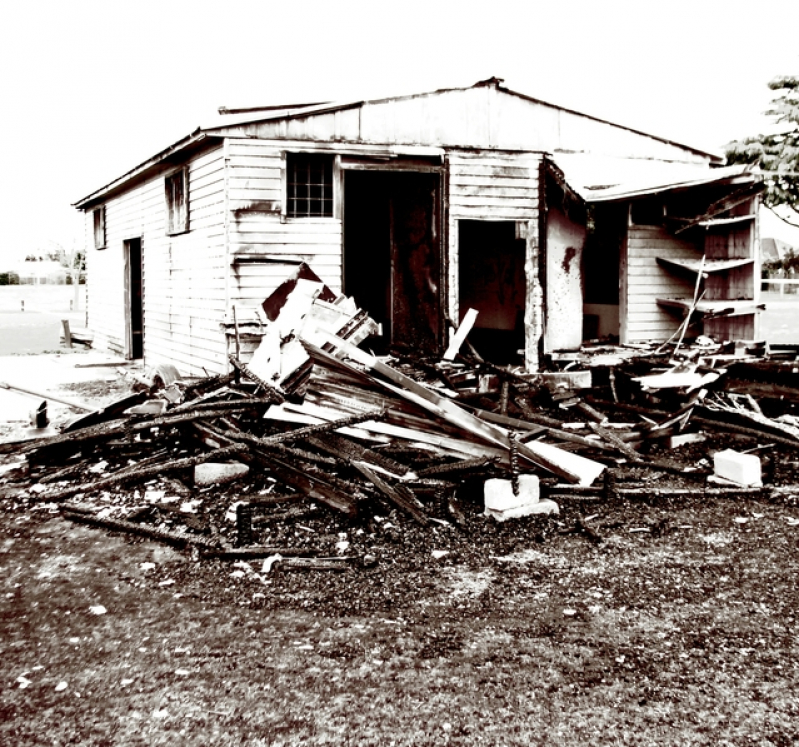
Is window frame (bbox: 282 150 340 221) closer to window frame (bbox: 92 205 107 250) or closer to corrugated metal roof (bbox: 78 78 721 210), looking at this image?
corrugated metal roof (bbox: 78 78 721 210)

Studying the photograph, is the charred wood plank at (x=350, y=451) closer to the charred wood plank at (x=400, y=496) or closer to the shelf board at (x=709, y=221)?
the charred wood plank at (x=400, y=496)

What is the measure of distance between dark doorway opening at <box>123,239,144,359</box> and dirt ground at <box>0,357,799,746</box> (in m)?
13.9

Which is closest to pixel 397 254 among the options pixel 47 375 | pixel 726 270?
pixel 726 270

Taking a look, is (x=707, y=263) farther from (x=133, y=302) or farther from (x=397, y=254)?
(x=133, y=302)

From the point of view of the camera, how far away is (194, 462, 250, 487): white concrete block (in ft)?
24.7

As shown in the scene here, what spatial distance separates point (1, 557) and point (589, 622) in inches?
158

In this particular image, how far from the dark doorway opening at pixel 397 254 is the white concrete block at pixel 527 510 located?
7202mm

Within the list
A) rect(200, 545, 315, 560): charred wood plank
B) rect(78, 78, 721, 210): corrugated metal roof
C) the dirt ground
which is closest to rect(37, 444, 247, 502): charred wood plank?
the dirt ground

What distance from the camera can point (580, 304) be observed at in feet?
50.2

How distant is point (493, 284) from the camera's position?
17.8 m

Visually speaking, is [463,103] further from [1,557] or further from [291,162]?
[1,557]

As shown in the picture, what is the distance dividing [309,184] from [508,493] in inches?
309

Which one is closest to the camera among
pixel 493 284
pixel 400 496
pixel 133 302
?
pixel 400 496

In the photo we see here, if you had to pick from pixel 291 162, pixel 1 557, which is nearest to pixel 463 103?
pixel 291 162
